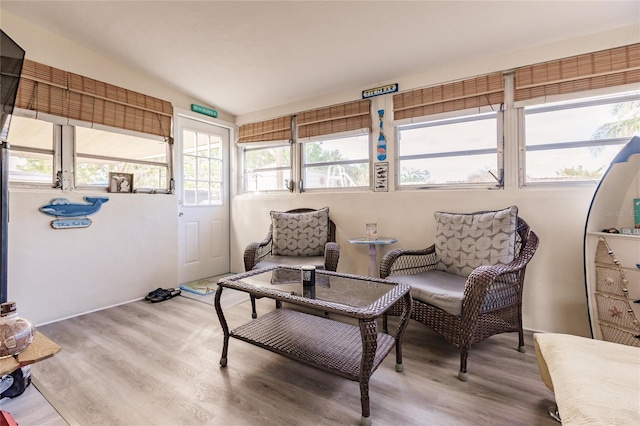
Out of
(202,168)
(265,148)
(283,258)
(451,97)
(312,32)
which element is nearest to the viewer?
(312,32)

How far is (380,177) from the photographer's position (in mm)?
3006

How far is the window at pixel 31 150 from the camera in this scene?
2379 mm

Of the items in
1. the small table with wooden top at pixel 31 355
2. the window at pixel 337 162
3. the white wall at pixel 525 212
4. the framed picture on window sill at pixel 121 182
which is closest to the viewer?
the small table with wooden top at pixel 31 355

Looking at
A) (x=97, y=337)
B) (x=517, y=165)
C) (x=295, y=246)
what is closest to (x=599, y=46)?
(x=517, y=165)

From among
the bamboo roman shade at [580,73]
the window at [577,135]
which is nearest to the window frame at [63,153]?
the bamboo roman shade at [580,73]

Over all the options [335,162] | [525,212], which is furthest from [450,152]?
[335,162]

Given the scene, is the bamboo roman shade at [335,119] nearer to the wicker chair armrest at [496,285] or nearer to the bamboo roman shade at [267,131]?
the bamboo roman shade at [267,131]

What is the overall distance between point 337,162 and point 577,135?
6.99 ft

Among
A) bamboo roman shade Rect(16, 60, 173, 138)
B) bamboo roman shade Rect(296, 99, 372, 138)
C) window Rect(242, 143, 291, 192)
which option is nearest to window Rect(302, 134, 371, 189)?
bamboo roman shade Rect(296, 99, 372, 138)

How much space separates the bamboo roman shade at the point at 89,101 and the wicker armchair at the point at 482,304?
2980 millimetres

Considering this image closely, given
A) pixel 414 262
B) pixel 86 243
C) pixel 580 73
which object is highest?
pixel 580 73

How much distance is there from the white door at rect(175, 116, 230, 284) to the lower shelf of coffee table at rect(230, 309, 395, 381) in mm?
2101

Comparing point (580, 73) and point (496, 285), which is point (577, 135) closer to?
point (580, 73)

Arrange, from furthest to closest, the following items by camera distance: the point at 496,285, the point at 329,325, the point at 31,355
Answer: the point at 329,325, the point at 496,285, the point at 31,355
